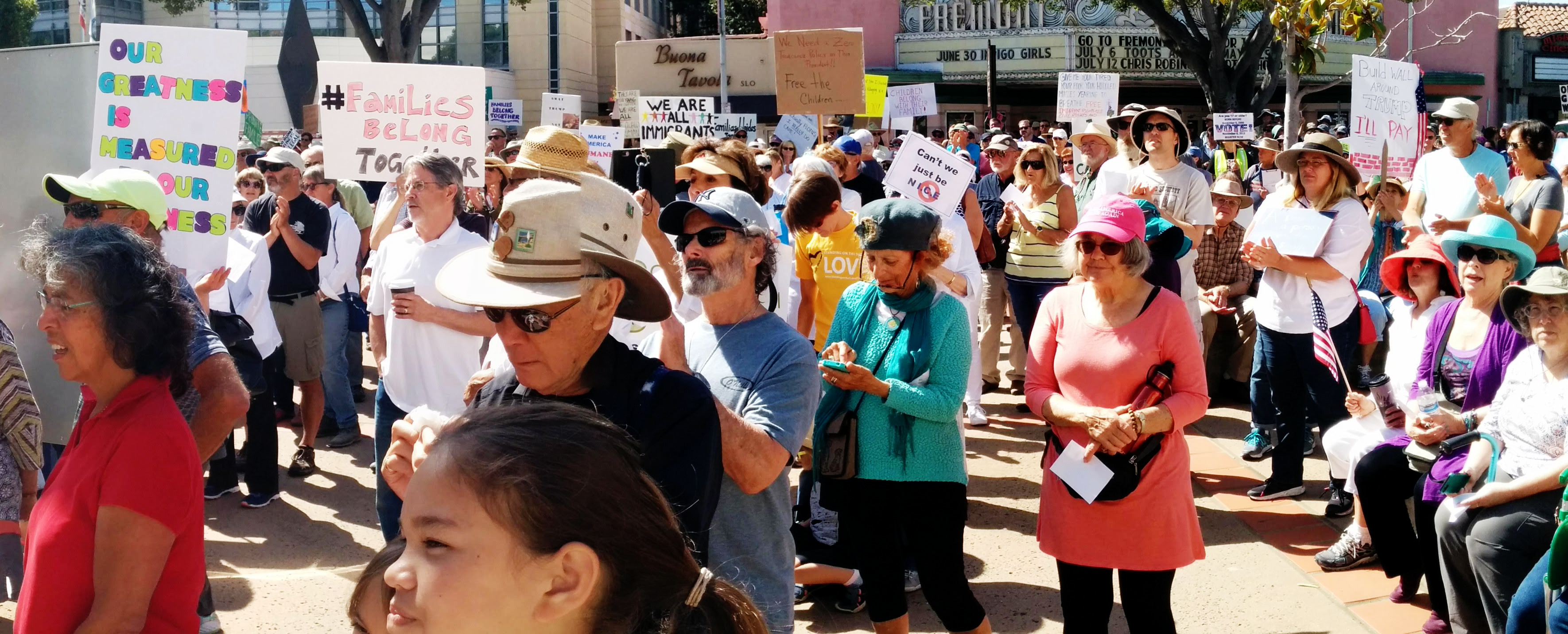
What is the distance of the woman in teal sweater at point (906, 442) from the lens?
4.03m

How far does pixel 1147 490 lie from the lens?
3934mm

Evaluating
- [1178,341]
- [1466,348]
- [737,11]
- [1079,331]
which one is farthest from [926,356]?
[737,11]

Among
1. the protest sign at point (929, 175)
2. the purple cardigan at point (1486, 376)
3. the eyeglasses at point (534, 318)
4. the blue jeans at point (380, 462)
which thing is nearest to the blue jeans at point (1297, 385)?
the purple cardigan at point (1486, 376)

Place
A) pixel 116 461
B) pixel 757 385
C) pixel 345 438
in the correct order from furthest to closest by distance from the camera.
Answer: pixel 345 438 → pixel 757 385 → pixel 116 461

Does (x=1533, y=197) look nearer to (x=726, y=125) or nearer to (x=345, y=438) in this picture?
(x=345, y=438)

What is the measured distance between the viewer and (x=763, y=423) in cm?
282

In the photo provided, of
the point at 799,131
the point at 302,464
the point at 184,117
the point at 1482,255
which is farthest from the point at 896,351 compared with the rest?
the point at 799,131

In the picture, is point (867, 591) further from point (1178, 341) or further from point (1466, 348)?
point (1466, 348)

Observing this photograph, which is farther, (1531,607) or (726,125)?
(726,125)

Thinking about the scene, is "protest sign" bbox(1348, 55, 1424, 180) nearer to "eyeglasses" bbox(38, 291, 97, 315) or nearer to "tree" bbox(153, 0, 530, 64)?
"eyeglasses" bbox(38, 291, 97, 315)

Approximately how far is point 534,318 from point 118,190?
270 centimetres

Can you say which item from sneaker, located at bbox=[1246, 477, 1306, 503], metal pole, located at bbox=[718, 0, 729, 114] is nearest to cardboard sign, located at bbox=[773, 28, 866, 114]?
metal pole, located at bbox=[718, 0, 729, 114]

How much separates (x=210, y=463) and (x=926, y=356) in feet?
14.5

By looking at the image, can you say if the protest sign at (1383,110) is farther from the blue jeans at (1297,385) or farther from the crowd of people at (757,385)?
the blue jeans at (1297,385)
